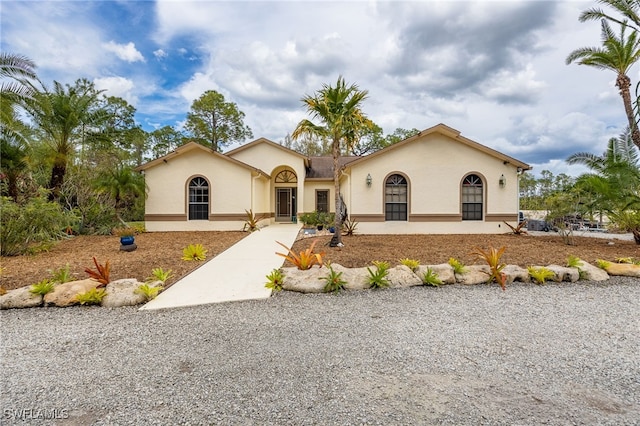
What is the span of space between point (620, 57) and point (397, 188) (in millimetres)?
9457

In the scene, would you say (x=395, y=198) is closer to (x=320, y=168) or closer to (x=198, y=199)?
(x=320, y=168)

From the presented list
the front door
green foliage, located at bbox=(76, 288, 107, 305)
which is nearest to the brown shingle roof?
the front door

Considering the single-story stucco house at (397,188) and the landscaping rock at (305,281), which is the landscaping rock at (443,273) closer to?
the landscaping rock at (305,281)

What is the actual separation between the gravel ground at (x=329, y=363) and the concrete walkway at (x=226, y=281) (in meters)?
0.40

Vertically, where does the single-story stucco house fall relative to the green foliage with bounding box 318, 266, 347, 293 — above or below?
above

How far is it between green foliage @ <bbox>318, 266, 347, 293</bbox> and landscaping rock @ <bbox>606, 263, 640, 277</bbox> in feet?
21.3

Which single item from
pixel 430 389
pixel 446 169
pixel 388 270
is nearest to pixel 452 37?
pixel 446 169

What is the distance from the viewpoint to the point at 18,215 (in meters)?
8.69

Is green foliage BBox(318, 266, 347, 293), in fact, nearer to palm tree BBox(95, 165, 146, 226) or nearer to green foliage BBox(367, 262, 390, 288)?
green foliage BBox(367, 262, 390, 288)

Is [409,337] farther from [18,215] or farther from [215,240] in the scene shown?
[18,215]

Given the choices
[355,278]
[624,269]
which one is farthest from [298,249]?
[624,269]

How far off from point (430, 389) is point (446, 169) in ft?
42.1

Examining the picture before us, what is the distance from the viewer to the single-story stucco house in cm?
1407

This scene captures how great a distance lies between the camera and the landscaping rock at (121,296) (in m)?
5.29
